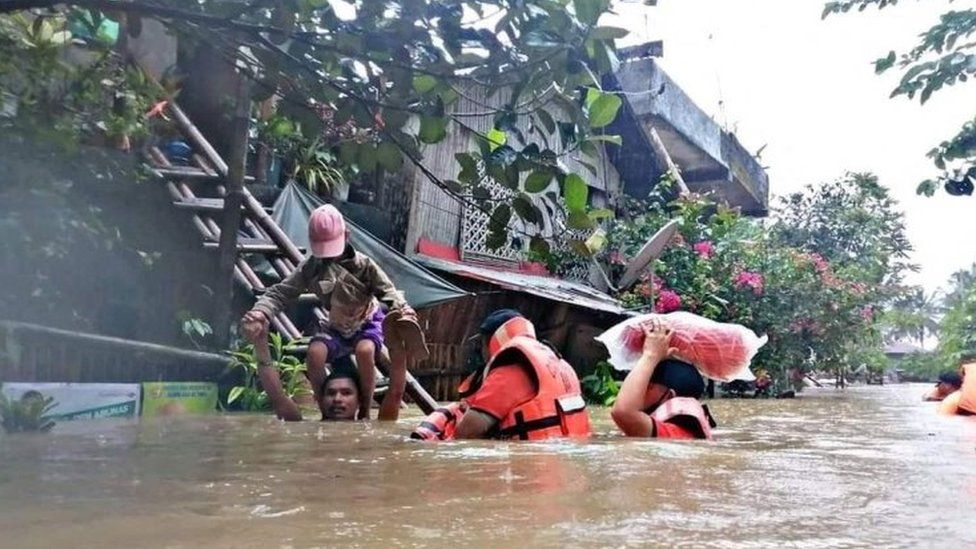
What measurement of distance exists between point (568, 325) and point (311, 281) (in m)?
6.90

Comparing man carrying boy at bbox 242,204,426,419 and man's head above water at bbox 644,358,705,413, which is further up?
man carrying boy at bbox 242,204,426,419

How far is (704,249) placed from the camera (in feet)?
42.3

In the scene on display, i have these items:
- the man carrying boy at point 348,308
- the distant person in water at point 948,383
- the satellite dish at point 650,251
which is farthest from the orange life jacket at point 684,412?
the distant person in water at point 948,383

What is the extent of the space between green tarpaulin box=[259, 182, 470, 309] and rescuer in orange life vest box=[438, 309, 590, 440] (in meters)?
4.20

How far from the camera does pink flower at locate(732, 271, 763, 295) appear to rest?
41.8ft

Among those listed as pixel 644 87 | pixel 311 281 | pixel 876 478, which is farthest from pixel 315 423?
pixel 644 87

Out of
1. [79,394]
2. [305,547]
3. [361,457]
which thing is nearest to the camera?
[305,547]

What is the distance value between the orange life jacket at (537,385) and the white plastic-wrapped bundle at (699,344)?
1.63ft

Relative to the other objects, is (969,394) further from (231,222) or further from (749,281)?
(231,222)

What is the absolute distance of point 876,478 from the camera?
Answer: 9.46 feet

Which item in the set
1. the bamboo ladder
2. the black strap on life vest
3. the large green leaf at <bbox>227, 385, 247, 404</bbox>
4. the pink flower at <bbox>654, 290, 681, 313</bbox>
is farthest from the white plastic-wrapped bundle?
the pink flower at <bbox>654, 290, 681, 313</bbox>

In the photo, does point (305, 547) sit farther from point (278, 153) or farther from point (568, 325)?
point (568, 325)

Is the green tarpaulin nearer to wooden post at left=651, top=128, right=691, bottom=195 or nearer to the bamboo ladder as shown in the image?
the bamboo ladder

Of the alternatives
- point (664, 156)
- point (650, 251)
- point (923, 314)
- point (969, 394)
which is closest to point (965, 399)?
point (969, 394)
